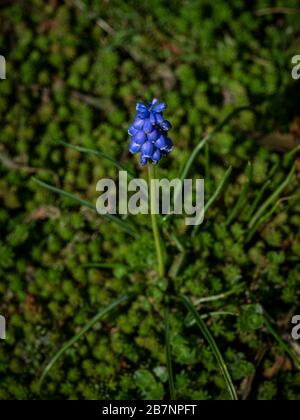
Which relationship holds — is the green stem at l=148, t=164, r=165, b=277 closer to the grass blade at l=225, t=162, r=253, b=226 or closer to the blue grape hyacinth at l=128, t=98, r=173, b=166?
the blue grape hyacinth at l=128, t=98, r=173, b=166

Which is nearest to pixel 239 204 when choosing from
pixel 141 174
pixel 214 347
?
pixel 141 174

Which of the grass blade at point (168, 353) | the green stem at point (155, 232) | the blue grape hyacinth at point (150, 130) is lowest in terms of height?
the grass blade at point (168, 353)

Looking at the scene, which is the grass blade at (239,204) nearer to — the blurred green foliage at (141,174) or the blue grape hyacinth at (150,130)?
the blurred green foliage at (141,174)

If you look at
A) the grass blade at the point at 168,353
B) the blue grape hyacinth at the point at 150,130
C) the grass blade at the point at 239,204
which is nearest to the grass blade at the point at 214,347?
the grass blade at the point at 168,353

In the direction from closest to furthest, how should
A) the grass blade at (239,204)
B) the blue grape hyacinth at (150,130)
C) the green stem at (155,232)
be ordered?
the blue grape hyacinth at (150,130)
the green stem at (155,232)
the grass blade at (239,204)

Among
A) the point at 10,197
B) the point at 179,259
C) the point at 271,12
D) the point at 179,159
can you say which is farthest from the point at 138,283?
the point at 271,12

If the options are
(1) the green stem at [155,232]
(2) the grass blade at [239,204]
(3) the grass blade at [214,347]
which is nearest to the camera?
(1) the green stem at [155,232]

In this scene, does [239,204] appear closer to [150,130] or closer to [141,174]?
[141,174]

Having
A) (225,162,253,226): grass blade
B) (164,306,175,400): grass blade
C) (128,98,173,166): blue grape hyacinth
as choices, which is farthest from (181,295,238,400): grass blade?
(128,98,173,166): blue grape hyacinth

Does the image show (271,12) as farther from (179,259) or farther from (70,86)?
(179,259)
